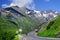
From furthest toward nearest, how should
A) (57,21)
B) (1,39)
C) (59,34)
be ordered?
(57,21) → (59,34) → (1,39)

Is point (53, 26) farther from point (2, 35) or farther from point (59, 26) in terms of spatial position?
point (2, 35)

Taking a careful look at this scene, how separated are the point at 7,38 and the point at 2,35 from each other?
2.62m

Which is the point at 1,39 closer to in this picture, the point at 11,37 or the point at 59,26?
the point at 11,37

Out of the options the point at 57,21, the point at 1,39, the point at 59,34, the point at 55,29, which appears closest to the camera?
the point at 1,39

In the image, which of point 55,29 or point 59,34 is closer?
point 59,34

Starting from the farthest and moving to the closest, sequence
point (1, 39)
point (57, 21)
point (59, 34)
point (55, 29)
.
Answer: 1. point (57, 21)
2. point (55, 29)
3. point (59, 34)
4. point (1, 39)

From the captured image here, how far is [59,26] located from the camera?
122 metres

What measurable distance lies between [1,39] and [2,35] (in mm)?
2843

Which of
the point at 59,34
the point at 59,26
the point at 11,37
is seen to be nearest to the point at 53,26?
the point at 59,26

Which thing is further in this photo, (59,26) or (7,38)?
(59,26)

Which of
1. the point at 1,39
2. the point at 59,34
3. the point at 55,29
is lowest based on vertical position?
the point at 1,39

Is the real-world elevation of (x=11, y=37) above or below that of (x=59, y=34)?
below

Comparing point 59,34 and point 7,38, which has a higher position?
point 59,34

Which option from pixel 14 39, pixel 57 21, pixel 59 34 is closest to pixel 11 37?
pixel 14 39
